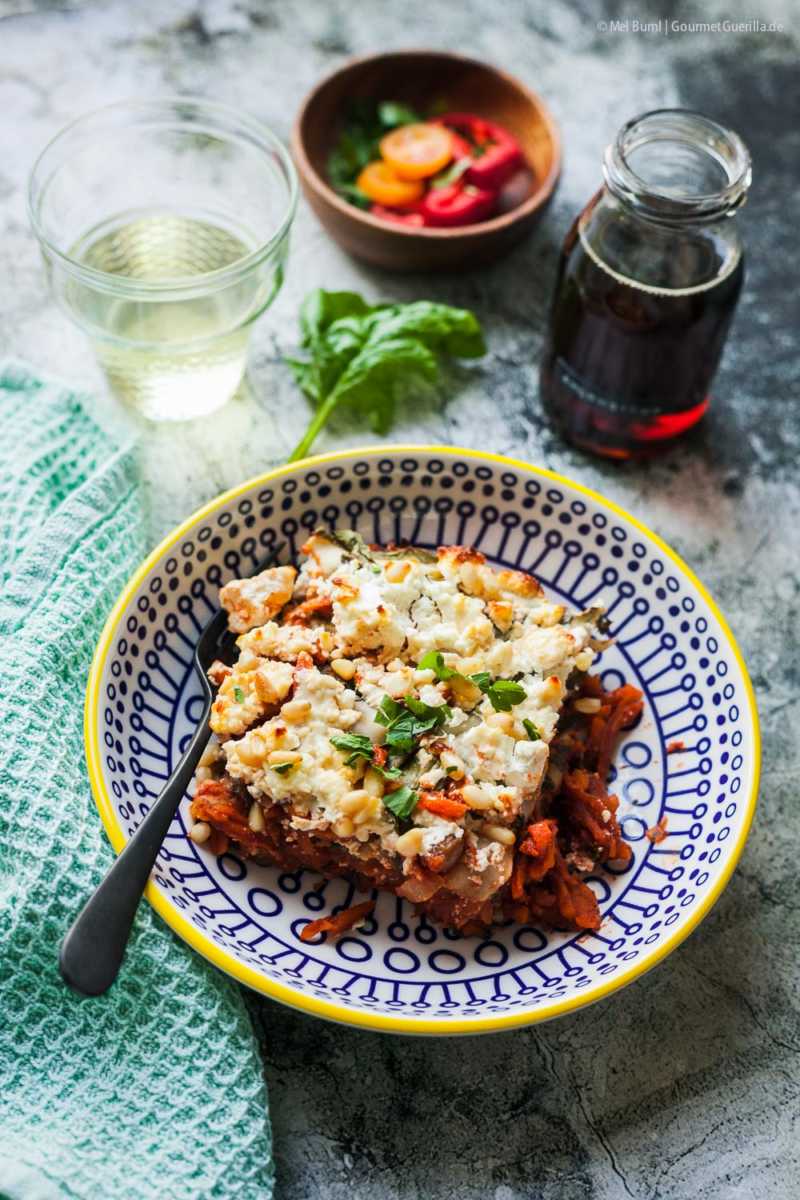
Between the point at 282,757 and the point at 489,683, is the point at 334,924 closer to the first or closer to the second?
the point at 282,757

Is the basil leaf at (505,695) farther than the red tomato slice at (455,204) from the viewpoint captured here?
No

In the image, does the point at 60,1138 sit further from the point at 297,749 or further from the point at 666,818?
the point at 666,818

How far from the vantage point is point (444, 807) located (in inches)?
86.7

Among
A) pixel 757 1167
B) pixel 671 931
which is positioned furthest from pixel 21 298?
pixel 757 1167

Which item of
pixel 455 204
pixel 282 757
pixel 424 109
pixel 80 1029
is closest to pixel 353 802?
pixel 282 757

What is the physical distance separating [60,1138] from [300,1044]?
Answer: 493 mm

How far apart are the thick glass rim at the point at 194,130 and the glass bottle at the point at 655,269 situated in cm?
78

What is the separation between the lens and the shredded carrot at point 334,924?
233 centimetres

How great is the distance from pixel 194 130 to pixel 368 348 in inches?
36.2

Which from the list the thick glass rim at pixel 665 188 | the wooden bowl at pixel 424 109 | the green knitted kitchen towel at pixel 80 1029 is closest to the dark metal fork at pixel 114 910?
the green knitted kitchen towel at pixel 80 1029

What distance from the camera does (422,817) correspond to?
7.24 ft

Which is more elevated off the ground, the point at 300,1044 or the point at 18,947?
the point at 18,947

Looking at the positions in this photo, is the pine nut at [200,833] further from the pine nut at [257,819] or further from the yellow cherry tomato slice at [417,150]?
the yellow cherry tomato slice at [417,150]

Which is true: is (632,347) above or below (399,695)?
above
